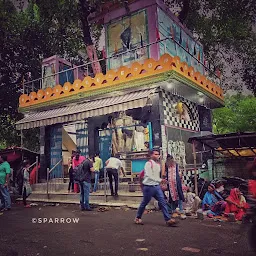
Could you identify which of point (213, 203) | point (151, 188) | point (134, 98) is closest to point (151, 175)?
point (151, 188)

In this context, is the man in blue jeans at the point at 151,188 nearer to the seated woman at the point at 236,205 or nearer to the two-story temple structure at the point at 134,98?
the seated woman at the point at 236,205

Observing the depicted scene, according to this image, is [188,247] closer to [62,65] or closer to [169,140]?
[169,140]

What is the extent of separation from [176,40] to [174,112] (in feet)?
13.6

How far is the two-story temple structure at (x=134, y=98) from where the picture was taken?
34.0ft

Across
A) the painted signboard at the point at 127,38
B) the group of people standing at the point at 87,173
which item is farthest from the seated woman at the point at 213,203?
the painted signboard at the point at 127,38

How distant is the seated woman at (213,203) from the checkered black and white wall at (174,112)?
4033 millimetres

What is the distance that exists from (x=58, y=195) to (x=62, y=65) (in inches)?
318

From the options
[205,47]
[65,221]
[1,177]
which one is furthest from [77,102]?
[205,47]

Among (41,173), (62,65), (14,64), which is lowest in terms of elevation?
(41,173)

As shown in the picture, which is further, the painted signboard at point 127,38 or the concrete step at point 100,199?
the painted signboard at point 127,38

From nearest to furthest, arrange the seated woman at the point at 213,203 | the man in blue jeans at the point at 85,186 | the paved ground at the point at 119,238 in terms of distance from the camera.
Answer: the paved ground at the point at 119,238 < the seated woman at the point at 213,203 < the man in blue jeans at the point at 85,186

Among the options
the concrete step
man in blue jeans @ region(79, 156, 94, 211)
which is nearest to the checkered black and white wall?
the concrete step

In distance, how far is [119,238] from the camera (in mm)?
4895

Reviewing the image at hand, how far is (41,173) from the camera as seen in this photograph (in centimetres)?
1388
